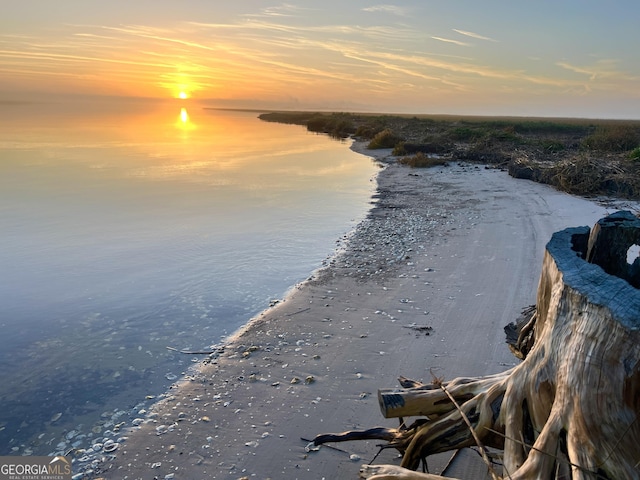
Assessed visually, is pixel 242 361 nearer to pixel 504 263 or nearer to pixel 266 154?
pixel 504 263

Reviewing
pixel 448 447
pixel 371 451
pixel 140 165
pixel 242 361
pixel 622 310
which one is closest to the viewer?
pixel 622 310

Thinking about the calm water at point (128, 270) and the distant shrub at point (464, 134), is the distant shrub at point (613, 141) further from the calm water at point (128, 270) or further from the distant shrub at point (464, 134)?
the calm water at point (128, 270)

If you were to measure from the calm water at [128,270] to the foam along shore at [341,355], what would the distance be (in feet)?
2.48

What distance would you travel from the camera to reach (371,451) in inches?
179

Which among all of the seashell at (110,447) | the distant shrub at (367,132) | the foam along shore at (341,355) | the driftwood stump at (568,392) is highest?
the distant shrub at (367,132)

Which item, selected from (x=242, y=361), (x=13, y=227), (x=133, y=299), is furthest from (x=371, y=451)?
(x=13, y=227)

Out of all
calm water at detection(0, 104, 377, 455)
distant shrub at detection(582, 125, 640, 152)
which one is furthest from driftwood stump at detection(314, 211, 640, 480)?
distant shrub at detection(582, 125, 640, 152)

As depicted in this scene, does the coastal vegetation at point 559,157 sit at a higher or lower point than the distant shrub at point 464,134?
lower

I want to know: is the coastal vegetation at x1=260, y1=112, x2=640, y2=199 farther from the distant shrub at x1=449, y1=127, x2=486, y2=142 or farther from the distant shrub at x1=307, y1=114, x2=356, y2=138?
the distant shrub at x1=307, y1=114, x2=356, y2=138

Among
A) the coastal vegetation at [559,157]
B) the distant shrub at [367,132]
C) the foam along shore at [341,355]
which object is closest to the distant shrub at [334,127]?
the distant shrub at [367,132]

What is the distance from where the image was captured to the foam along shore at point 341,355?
461 cm

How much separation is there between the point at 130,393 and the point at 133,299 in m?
3.31

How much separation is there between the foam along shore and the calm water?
755 millimetres

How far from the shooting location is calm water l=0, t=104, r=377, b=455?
6.12 meters
